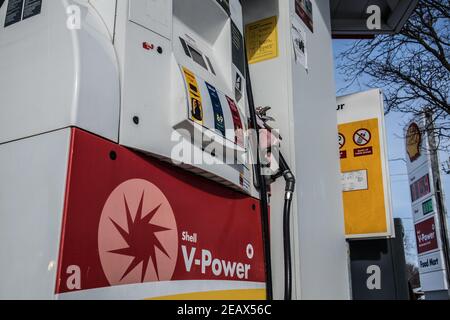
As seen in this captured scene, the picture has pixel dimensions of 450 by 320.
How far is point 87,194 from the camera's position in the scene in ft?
3.81

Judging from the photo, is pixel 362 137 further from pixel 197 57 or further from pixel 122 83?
pixel 122 83

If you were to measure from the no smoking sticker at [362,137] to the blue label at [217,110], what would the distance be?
1.75 metres

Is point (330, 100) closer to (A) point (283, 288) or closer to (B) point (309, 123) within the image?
(B) point (309, 123)

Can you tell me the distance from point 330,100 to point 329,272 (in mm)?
1052

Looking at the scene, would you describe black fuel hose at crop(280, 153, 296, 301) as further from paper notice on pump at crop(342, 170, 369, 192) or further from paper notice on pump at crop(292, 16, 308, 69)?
paper notice on pump at crop(342, 170, 369, 192)

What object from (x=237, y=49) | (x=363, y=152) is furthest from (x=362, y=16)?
(x=237, y=49)

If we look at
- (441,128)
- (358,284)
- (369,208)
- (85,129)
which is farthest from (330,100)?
(441,128)

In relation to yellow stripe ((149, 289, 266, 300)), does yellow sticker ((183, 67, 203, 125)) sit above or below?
above

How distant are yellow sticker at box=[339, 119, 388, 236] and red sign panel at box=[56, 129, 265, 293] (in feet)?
4.90

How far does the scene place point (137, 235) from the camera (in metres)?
1.29

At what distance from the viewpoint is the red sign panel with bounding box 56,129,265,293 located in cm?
113

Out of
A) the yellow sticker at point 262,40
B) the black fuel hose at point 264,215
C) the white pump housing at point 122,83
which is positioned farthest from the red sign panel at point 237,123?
the yellow sticker at point 262,40

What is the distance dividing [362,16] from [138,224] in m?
3.16

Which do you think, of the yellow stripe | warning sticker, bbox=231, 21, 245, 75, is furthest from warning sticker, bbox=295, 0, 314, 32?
the yellow stripe
